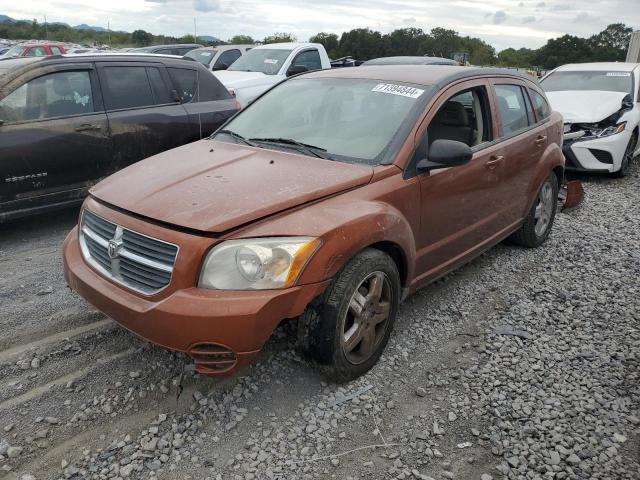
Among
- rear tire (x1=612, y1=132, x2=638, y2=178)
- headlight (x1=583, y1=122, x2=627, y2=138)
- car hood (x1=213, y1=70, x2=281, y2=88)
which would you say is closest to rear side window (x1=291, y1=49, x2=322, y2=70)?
car hood (x1=213, y1=70, x2=281, y2=88)

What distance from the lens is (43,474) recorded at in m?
2.38

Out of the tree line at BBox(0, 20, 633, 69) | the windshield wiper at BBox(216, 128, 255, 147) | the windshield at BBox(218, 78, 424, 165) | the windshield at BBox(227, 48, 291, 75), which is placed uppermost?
the tree line at BBox(0, 20, 633, 69)

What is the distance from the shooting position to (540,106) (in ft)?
16.5

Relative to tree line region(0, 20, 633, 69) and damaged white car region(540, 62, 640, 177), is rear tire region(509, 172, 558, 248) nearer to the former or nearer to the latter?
damaged white car region(540, 62, 640, 177)

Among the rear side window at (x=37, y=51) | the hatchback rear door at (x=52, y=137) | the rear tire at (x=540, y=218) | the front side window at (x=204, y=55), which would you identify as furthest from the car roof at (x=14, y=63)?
the rear side window at (x=37, y=51)

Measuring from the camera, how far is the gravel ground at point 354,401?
249cm

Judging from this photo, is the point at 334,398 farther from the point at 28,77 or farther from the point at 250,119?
the point at 28,77

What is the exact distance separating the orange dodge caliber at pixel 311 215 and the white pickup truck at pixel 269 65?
5509mm

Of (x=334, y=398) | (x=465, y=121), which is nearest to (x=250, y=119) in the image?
(x=465, y=121)

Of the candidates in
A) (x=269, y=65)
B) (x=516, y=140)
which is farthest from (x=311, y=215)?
(x=269, y=65)

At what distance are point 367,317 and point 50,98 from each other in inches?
158

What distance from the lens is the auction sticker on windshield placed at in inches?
139

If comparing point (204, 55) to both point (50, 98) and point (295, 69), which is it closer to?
point (295, 69)

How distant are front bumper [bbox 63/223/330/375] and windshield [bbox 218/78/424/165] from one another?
1072 mm
